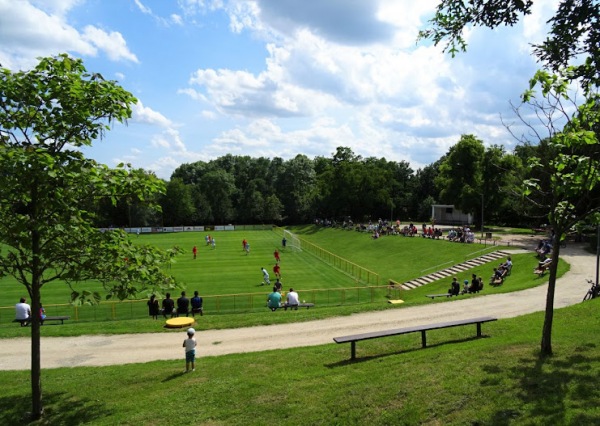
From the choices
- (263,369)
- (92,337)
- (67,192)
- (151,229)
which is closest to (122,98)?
(67,192)

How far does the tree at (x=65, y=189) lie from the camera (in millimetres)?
7832

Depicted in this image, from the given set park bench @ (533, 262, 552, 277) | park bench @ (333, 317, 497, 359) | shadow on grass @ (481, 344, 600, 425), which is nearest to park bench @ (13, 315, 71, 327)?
park bench @ (333, 317, 497, 359)

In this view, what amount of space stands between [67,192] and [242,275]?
97.3 feet

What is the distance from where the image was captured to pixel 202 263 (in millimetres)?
43750

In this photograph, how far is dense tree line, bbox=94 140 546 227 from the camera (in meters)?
64.8

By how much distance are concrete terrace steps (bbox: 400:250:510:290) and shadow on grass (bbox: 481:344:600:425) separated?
972 inches

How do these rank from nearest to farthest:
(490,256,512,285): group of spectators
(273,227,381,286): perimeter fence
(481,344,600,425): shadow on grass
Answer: (481,344,600,425): shadow on grass < (490,256,512,285): group of spectators < (273,227,381,286): perimeter fence

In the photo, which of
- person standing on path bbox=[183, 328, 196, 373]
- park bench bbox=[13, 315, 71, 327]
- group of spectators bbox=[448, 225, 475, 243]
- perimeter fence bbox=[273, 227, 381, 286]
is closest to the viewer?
person standing on path bbox=[183, 328, 196, 373]

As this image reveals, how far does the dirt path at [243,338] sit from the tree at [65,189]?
19.4 ft

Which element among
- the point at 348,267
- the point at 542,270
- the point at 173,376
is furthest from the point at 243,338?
the point at 348,267

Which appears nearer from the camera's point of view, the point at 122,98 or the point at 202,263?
the point at 122,98

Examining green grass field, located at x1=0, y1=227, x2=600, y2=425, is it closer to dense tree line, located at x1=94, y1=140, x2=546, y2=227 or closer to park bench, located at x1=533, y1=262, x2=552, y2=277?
park bench, located at x1=533, y1=262, x2=552, y2=277

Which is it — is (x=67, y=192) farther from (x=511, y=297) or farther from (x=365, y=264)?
(x=365, y=264)

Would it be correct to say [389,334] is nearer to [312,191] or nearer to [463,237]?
[463,237]
